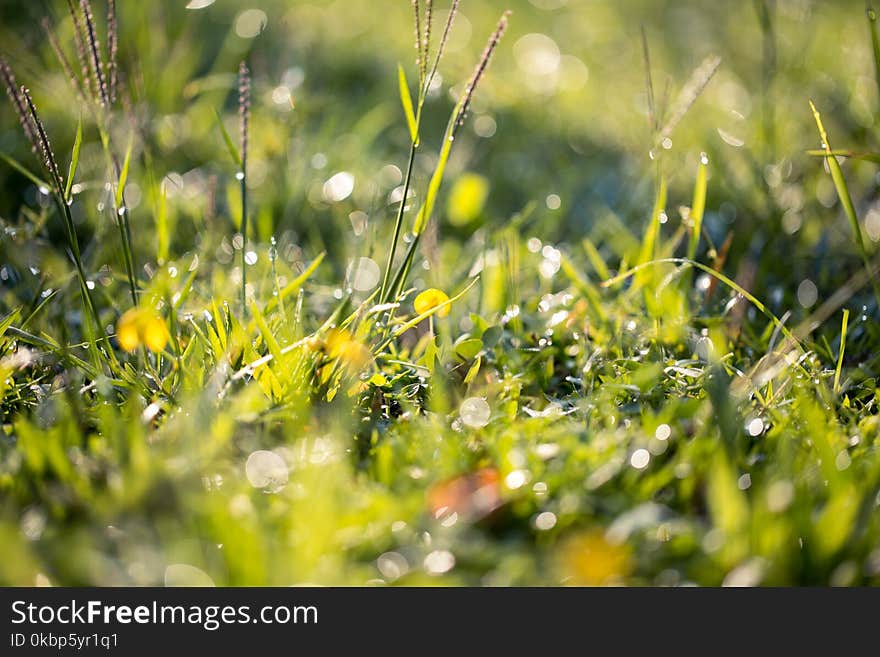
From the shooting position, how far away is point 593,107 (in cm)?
350

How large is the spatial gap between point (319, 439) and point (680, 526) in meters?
0.54

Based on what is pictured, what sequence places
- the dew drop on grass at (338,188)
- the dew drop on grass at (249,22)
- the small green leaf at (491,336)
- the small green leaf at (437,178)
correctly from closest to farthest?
1. the small green leaf at (437,178)
2. the small green leaf at (491,336)
3. the dew drop on grass at (338,188)
4. the dew drop on grass at (249,22)

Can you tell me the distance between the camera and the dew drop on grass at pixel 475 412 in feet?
4.69

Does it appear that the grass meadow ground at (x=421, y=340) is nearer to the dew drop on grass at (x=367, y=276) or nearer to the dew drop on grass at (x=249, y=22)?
the dew drop on grass at (x=367, y=276)

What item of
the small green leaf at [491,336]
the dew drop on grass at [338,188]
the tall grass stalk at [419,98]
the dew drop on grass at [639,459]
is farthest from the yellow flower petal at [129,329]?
the dew drop on grass at [338,188]

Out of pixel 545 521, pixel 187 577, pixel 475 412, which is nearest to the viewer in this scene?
pixel 187 577

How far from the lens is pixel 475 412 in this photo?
1.46 m

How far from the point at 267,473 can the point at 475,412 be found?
0.38 meters

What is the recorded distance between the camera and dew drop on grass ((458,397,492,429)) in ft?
4.69

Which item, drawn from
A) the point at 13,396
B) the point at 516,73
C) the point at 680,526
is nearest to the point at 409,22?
the point at 516,73

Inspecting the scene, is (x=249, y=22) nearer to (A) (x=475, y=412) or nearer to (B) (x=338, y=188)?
(B) (x=338, y=188)

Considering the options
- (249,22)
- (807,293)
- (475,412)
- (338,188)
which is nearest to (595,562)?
(475,412)

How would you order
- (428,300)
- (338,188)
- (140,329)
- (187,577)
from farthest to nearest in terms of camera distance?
(338,188) < (428,300) < (140,329) < (187,577)
